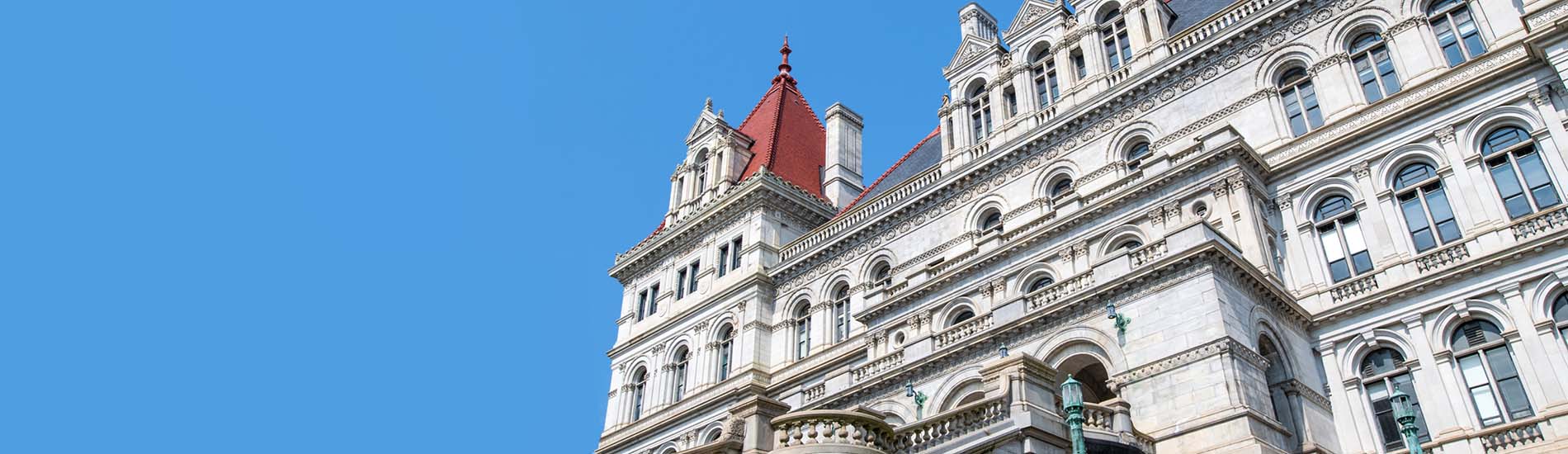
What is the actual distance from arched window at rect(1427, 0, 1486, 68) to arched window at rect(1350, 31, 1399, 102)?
0.96m

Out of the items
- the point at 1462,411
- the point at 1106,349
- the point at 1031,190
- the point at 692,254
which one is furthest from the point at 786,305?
the point at 1462,411

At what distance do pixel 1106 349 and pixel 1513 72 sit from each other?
9269 mm

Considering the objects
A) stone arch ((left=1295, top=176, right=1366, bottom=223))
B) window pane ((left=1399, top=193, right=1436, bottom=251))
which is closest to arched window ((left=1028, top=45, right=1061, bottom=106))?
stone arch ((left=1295, top=176, right=1366, bottom=223))

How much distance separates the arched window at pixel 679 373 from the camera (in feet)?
113

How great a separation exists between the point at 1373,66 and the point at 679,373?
20.4 meters

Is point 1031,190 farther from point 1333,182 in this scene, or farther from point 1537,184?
point 1537,184

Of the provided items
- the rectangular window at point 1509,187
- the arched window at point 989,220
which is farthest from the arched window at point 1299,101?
the arched window at point 989,220

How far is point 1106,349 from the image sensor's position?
19312 millimetres

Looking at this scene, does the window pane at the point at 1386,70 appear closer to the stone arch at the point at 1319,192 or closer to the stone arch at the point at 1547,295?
the stone arch at the point at 1319,192

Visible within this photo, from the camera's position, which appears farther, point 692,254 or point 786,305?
point 692,254

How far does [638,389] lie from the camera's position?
36.1 metres

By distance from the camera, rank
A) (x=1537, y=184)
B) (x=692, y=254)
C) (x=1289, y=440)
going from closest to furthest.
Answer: (x=1289, y=440), (x=1537, y=184), (x=692, y=254)

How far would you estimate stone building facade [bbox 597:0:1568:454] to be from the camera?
17891mm

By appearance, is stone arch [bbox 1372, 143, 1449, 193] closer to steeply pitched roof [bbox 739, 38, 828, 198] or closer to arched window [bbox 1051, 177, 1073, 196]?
arched window [bbox 1051, 177, 1073, 196]
